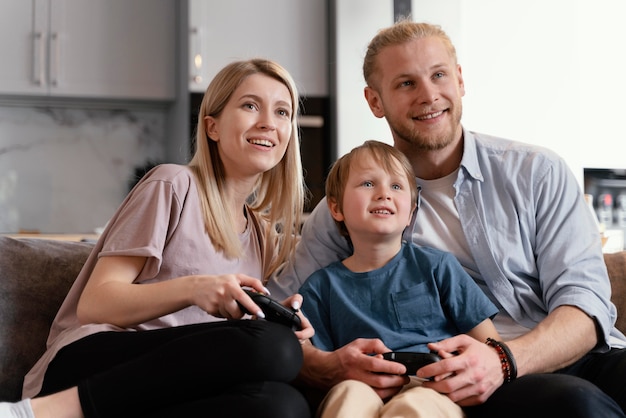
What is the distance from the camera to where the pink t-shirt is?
1557mm

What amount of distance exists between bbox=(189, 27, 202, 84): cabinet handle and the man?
201 centimetres

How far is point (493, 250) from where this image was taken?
5.62 feet

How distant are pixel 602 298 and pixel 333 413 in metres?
0.65

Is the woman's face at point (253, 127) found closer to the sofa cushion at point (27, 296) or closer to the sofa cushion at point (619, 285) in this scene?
the sofa cushion at point (27, 296)

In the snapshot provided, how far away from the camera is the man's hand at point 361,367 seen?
1428 mm

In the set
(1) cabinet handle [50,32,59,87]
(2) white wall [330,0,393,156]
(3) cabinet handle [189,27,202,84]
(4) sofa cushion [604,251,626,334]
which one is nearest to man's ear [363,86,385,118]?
(4) sofa cushion [604,251,626,334]

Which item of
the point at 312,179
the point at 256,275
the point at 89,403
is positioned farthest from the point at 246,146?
the point at 312,179

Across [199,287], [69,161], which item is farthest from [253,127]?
[69,161]

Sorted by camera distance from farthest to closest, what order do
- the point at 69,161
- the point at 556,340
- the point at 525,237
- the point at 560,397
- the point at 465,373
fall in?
the point at 69,161, the point at 525,237, the point at 556,340, the point at 465,373, the point at 560,397

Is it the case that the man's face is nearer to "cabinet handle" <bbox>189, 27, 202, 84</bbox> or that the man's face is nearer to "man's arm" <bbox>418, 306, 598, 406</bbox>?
"man's arm" <bbox>418, 306, 598, 406</bbox>

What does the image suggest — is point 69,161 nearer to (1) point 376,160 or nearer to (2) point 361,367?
(1) point 376,160

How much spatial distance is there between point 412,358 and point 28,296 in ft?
2.80

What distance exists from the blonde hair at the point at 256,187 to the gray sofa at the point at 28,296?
34 centimetres

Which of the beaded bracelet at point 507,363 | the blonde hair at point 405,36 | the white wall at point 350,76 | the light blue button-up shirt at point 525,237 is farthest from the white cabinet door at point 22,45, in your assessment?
the beaded bracelet at point 507,363
